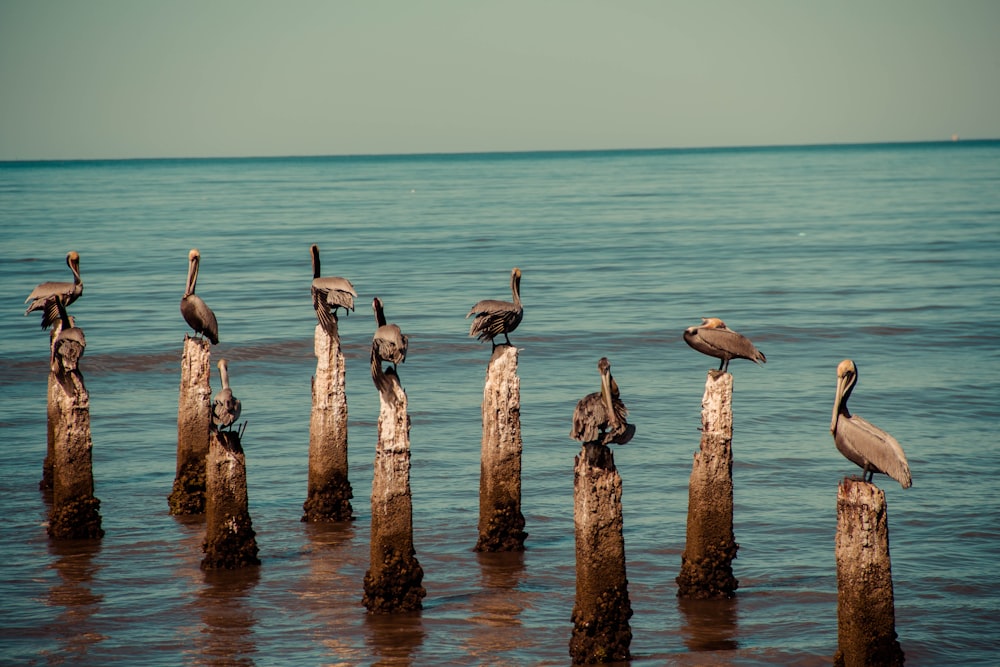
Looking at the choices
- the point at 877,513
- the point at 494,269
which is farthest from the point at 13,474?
the point at 494,269

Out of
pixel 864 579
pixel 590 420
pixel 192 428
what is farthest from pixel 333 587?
pixel 864 579

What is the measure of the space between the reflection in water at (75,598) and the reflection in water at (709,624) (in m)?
4.96

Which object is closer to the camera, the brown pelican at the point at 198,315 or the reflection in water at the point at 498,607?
the reflection in water at the point at 498,607

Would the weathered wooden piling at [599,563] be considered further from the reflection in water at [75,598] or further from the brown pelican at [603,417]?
the reflection in water at [75,598]

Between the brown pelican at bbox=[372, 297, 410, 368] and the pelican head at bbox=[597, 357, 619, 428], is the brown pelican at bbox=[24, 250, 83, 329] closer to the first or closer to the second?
the brown pelican at bbox=[372, 297, 410, 368]

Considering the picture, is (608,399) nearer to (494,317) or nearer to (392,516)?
(392,516)

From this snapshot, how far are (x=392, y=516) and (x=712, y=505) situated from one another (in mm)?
2688

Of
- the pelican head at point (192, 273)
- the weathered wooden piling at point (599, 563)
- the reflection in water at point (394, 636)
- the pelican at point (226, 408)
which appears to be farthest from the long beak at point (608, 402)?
the pelican head at point (192, 273)

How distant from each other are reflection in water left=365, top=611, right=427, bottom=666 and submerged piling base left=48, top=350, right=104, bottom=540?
3572 millimetres

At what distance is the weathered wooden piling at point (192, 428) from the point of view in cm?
1242

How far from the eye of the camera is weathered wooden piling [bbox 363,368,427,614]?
9.39 meters

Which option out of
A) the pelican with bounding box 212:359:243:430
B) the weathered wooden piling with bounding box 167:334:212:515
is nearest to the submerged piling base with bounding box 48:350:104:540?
the weathered wooden piling with bounding box 167:334:212:515

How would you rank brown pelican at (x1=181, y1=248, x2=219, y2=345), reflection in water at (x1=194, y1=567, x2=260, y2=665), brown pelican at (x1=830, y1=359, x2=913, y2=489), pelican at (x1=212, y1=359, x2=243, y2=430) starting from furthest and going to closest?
brown pelican at (x1=181, y1=248, x2=219, y2=345) < pelican at (x1=212, y1=359, x2=243, y2=430) < reflection in water at (x1=194, y1=567, x2=260, y2=665) < brown pelican at (x1=830, y1=359, x2=913, y2=489)

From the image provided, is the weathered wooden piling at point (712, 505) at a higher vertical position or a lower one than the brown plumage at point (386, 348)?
lower
